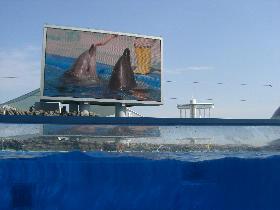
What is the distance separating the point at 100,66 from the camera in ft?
87.4

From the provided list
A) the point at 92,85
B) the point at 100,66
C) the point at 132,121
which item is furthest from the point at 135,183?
the point at 100,66

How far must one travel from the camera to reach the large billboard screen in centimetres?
2484

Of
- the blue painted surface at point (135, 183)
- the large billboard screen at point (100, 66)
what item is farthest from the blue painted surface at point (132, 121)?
the large billboard screen at point (100, 66)

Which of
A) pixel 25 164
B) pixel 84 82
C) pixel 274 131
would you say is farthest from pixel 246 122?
pixel 84 82

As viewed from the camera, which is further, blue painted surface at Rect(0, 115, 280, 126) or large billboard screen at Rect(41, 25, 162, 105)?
large billboard screen at Rect(41, 25, 162, 105)

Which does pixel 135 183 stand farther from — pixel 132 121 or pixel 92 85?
pixel 92 85

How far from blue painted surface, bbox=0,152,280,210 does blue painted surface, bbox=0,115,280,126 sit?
445 mm

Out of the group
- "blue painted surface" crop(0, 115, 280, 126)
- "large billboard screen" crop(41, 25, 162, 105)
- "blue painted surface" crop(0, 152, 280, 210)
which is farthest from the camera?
"large billboard screen" crop(41, 25, 162, 105)

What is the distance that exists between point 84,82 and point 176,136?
20.1m

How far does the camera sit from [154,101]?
2695 cm

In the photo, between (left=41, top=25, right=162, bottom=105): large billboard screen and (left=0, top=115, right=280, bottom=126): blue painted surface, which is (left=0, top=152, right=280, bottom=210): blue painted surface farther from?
(left=41, top=25, right=162, bottom=105): large billboard screen

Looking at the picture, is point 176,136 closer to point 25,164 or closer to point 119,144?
point 119,144

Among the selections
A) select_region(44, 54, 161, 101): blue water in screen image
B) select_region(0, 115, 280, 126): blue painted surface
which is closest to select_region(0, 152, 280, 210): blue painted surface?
select_region(0, 115, 280, 126): blue painted surface

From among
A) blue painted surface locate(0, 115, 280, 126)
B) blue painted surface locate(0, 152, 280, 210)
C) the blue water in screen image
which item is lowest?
blue painted surface locate(0, 152, 280, 210)
